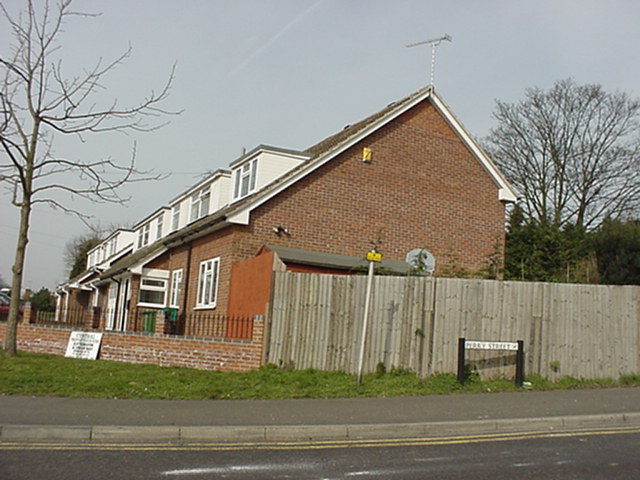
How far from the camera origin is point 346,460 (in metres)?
7.56

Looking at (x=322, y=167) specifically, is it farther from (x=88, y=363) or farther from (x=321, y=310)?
(x=88, y=363)

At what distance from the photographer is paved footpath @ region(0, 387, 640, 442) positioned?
28.7 ft

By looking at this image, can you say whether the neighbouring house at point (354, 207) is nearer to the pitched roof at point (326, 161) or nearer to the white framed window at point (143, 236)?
the pitched roof at point (326, 161)

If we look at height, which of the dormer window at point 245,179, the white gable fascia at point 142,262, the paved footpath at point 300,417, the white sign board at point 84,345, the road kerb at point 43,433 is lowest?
the road kerb at point 43,433

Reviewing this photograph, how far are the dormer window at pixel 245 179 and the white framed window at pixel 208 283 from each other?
2.58 m

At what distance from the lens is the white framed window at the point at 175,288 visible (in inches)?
907

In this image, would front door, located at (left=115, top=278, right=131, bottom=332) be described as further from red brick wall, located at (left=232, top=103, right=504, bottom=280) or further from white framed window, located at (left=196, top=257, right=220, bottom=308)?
red brick wall, located at (left=232, top=103, right=504, bottom=280)

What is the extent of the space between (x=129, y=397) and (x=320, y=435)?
3.74m

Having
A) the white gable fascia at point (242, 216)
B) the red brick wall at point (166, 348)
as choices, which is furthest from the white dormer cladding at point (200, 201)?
the red brick wall at point (166, 348)

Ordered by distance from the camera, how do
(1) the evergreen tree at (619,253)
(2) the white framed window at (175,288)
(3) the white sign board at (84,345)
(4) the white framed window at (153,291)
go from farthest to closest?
(1) the evergreen tree at (619,253) → (4) the white framed window at (153,291) → (2) the white framed window at (175,288) → (3) the white sign board at (84,345)

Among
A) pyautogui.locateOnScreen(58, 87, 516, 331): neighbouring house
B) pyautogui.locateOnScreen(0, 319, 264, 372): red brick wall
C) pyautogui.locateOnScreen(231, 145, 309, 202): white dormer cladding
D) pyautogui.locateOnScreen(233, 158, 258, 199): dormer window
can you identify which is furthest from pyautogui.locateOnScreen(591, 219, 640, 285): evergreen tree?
pyautogui.locateOnScreen(0, 319, 264, 372): red brick wall

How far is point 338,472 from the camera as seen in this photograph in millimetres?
6996

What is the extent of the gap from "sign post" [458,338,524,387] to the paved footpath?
2.33 feet

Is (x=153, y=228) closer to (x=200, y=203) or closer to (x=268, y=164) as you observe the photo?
(x=200, y=203)
